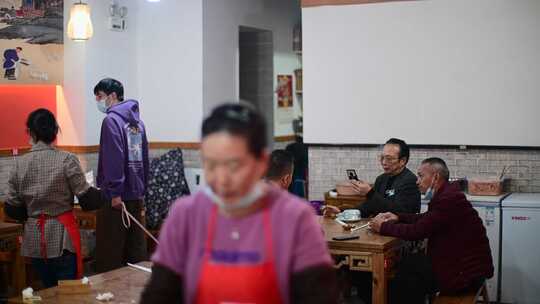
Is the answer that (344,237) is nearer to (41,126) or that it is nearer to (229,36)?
(41,126)

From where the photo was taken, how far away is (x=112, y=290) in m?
3.84

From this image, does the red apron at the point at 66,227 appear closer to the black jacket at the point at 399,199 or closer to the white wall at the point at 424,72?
the black jacket at the point at 399,199

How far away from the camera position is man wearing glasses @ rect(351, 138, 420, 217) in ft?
18.8

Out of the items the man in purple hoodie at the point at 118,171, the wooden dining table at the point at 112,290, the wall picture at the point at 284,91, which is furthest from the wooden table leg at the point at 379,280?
the wall picture at the point at 284,91

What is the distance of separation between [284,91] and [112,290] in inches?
270

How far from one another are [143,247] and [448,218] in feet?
8.95

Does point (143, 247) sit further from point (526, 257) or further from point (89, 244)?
point (526, 257)

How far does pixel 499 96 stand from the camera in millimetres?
6961

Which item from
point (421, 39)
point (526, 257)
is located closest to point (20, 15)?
point (421, 39)

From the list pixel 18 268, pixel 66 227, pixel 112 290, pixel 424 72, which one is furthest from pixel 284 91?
pixel 112 290

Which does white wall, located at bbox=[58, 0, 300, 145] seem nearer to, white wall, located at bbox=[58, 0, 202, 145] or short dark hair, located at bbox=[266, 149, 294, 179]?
white wall, located at bbox=[58, 0, 202, 145]

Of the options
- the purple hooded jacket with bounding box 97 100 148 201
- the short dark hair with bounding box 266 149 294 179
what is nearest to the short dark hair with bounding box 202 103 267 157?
the short dark hair with bounding box 266 149 294 179

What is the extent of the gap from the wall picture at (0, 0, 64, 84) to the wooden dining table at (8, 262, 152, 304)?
11.9 ft

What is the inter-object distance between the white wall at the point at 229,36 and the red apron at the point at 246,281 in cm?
659
